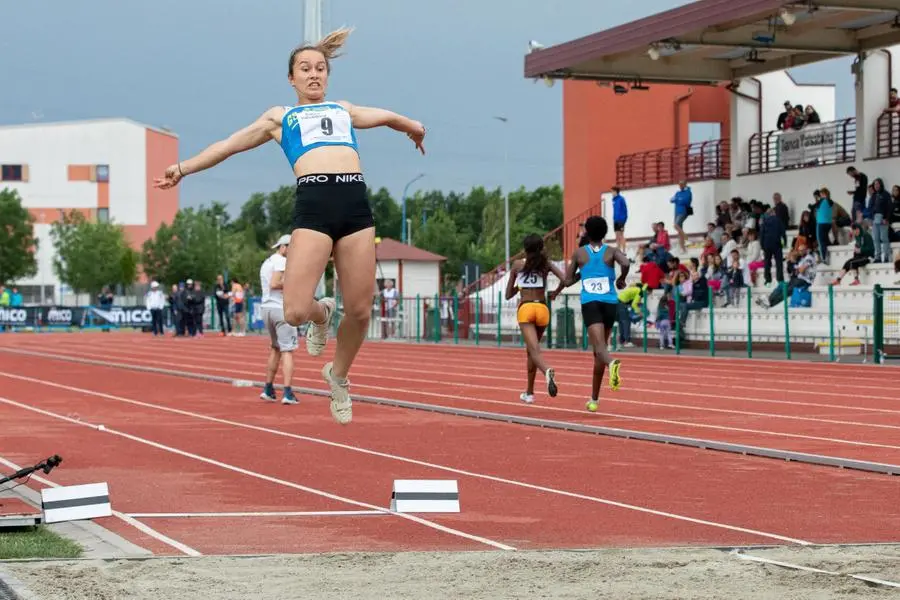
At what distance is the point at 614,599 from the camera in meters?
6.27

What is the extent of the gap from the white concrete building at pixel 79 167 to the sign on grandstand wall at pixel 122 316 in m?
41.7

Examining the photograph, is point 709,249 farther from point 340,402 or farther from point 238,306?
point 340,402

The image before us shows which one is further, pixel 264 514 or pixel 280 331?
pixel 280 331

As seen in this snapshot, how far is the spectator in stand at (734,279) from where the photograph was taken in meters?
30.9

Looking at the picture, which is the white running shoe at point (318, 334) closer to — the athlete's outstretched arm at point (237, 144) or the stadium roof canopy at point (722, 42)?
the athlete's outstretched arm at point (237, 144)

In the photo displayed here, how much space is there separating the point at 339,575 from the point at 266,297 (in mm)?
10765

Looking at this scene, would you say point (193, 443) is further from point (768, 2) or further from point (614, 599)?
point (768, 2)

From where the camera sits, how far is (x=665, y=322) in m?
31.8

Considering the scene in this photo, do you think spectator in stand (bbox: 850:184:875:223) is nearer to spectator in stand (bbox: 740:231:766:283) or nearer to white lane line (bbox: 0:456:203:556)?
spectator in stand (bbox: 740:231:766:283)

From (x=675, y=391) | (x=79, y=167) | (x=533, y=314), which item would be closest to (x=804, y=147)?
(x=675, y=391)

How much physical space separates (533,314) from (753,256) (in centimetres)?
1732

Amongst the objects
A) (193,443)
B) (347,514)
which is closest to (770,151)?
(193,443)

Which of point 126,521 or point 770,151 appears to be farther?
point 770,151

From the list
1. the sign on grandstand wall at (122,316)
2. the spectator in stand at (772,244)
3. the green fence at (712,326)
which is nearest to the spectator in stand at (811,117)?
the spectator in stand at (772,244)
